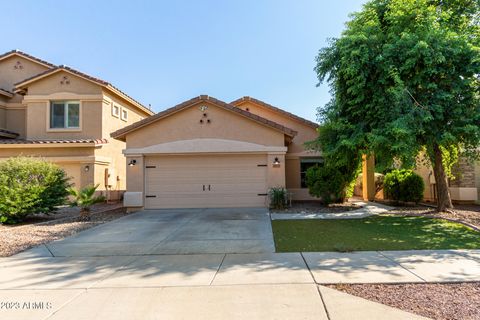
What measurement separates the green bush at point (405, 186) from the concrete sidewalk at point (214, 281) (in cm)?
811

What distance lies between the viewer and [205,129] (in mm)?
13609

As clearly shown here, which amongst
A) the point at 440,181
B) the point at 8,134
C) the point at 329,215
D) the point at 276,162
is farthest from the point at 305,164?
the point at 8,134

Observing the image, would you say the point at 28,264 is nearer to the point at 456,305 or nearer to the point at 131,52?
the point at 456,305

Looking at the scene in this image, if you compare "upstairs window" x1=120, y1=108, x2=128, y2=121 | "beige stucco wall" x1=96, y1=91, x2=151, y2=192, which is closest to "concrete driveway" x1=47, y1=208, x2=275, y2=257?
"beige stucco wall" x1=96, y1=91, x2=151, y2=192

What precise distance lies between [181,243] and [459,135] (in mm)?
8933

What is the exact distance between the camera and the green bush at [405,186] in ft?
45.8

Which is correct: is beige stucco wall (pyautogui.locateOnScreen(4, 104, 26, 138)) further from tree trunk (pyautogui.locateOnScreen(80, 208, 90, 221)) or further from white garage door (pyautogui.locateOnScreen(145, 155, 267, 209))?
tree trunk (pyautogui.locateOnScreen(80, 208, 90, 221))

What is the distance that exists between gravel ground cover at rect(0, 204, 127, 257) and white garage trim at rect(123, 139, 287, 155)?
3.11 meters

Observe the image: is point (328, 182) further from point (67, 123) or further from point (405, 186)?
point (67, 123)

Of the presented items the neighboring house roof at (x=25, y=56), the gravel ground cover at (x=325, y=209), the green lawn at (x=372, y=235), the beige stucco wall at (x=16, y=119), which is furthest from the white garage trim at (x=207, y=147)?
the neighboring house roof at (x=25, y=56)

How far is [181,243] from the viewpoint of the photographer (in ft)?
25.0

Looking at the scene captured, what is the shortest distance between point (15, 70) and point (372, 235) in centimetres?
2243

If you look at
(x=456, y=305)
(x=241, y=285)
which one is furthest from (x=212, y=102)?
(x=456, y=305)

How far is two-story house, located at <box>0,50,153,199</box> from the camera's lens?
53.5 ft
